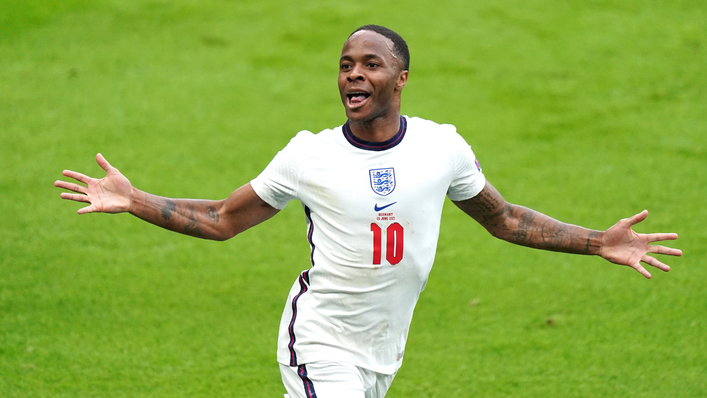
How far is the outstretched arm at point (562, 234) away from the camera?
12.8 ft

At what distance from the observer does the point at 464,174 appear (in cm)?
379

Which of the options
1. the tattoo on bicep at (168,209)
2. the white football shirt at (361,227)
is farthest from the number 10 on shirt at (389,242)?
the tattoo on bicep at (168,209)

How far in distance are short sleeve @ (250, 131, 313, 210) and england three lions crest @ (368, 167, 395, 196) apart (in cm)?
35

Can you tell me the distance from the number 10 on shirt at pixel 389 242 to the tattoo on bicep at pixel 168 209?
958 mm

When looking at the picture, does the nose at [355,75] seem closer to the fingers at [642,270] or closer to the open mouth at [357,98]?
the open mouth at [357,98]

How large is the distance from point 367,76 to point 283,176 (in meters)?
0.60

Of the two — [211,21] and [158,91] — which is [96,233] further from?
[211,21]

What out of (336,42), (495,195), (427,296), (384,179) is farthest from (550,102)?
(384,179)

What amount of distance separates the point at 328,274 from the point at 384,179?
502mm

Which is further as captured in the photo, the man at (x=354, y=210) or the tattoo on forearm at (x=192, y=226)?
the tattoo on forearm at (x=192, y=226)

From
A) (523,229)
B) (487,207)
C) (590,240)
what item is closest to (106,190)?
(487,207)

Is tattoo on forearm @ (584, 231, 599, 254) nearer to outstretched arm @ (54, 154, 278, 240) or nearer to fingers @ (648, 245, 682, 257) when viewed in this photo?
fingers @ (648, 245, 682, 257)

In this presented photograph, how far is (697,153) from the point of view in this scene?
28.6ft

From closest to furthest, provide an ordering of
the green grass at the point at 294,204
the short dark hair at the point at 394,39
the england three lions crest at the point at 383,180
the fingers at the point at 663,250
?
the england three lions crest at the point at 383,180, the short dark hair at the point at 394,39, the fingers at the point at 663,250, the green grass at the point at 294,204
